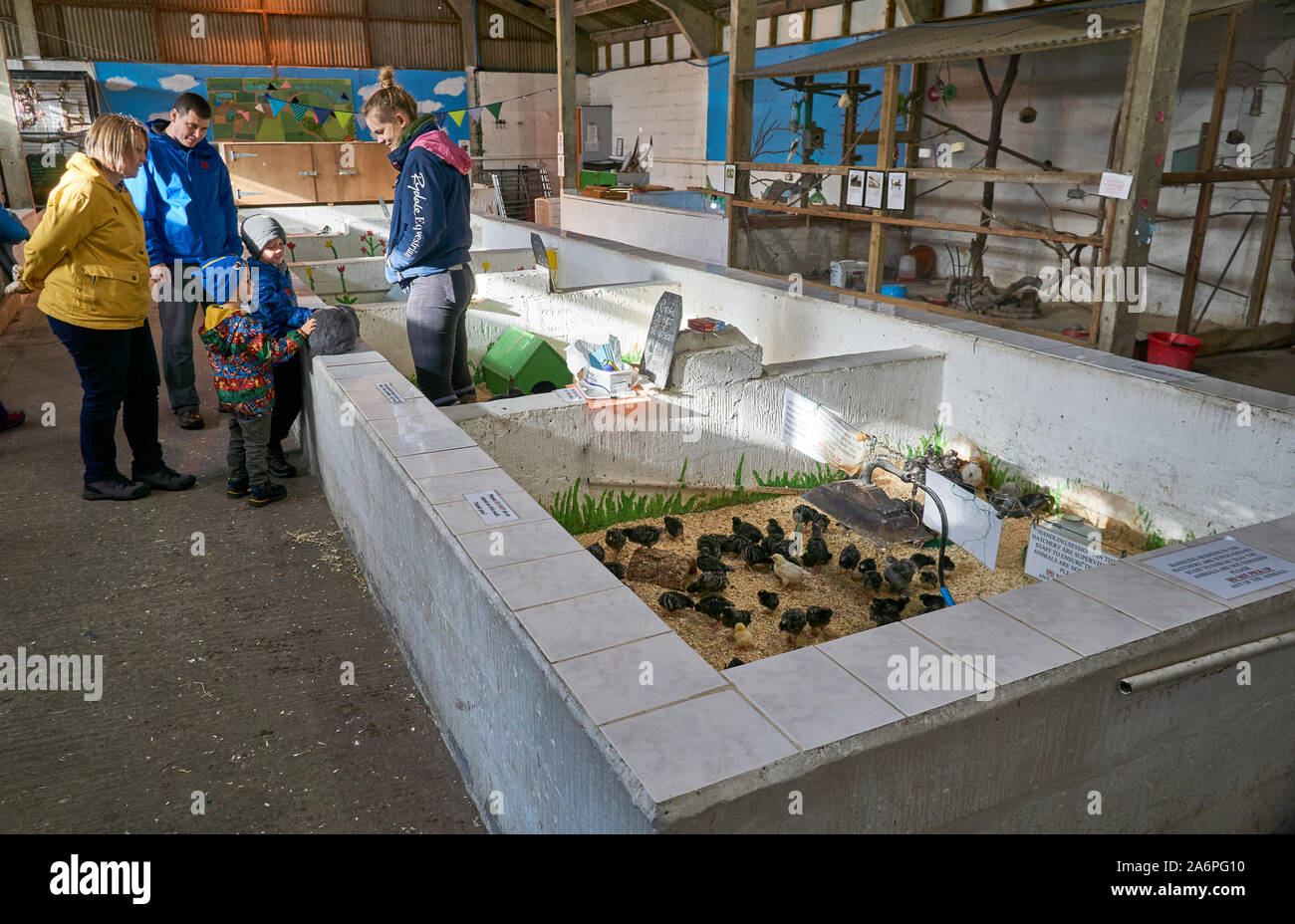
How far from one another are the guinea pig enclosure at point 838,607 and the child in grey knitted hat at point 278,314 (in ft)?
0.53

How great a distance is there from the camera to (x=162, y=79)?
48.1ft

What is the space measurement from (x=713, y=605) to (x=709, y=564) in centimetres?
34

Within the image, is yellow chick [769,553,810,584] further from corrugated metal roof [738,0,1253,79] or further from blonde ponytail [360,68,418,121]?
corrugated metal roof [738,0,1253,79]

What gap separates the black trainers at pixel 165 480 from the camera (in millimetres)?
3742

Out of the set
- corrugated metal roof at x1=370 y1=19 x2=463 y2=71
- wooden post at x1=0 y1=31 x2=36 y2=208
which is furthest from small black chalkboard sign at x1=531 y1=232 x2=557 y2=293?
corrugated metal roof at x1=370 y1=19 x2=463 y2=71

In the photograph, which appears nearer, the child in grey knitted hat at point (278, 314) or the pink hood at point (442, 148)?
the pink hood at point (442, 148)

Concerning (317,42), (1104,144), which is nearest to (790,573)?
(1104,144)

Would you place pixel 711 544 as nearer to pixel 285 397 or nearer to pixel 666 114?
pixel 285 397

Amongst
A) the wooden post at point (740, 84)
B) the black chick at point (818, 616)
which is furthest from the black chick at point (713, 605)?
the wooden post at point (740, 84)

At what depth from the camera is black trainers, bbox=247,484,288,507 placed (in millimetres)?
3629

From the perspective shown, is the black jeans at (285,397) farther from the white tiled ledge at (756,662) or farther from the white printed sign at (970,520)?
the white printed sign at (970,520)

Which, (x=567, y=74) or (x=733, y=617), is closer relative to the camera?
(x=733, y=617)

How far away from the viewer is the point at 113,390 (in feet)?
11.6
